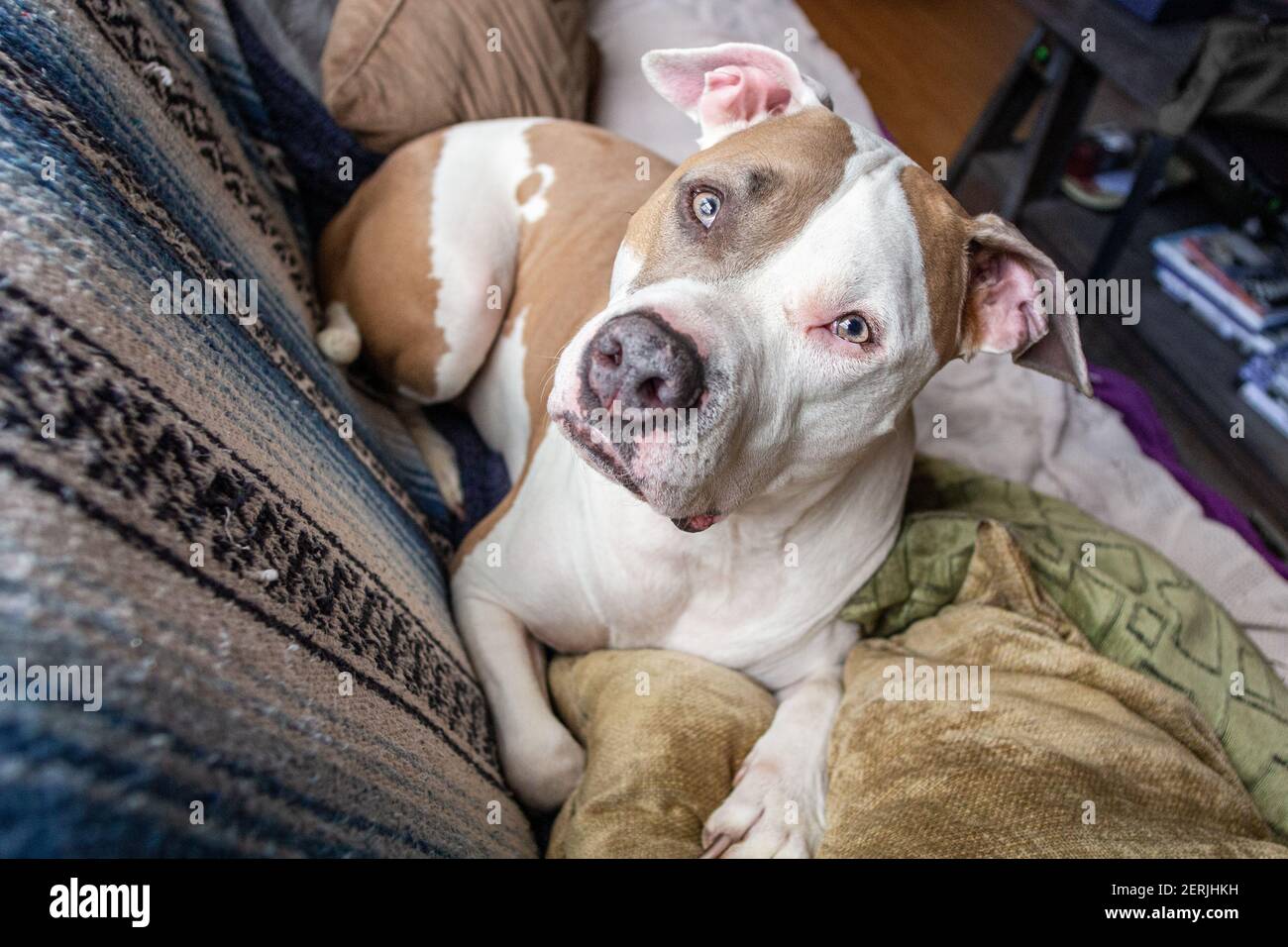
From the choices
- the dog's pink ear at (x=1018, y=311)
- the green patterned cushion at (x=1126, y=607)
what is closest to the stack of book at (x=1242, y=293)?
the green patterned cushion at (x=1126, y=607)

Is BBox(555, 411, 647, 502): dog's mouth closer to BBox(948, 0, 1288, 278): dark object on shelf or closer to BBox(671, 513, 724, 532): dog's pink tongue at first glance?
BBox(671, 513, 724, 532): dog's pink tongue

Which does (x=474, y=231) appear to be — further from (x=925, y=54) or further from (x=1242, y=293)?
(x=925, y=54)

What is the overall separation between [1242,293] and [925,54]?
3.51 meters

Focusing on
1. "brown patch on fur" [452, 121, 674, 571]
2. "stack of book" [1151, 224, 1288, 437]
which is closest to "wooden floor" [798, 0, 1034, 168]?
"stack of book" [1151, 224, 1288, 437]

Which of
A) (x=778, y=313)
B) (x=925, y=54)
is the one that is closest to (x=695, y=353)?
(x=778, y=313)

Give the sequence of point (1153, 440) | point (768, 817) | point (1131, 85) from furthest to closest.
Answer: point (1131, 85) < point (1153, 440) < point (768, 817)

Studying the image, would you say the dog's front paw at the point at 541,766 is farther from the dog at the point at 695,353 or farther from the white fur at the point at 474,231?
the white fur at the point at 474,231

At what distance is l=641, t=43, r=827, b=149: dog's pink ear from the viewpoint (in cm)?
151

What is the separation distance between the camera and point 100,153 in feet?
3.72

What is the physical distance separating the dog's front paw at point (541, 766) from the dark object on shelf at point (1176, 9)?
3495 mm

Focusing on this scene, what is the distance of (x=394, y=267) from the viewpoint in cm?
212
